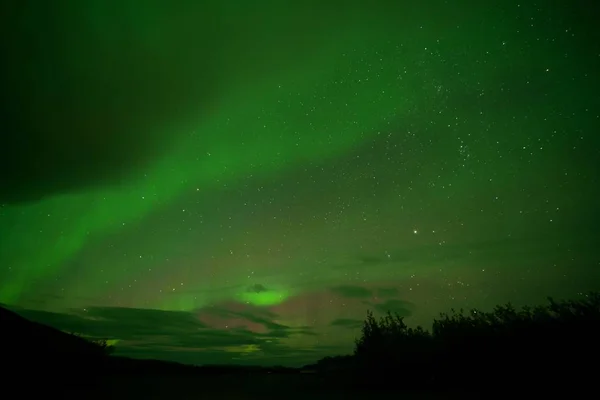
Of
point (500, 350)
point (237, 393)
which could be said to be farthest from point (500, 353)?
point (237, 393)

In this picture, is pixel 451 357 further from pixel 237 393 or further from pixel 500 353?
pixel 237 393

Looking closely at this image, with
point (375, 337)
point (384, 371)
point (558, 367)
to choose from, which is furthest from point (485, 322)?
point (375, 337)

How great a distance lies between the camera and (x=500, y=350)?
53.0 feet

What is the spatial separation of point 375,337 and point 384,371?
7.39 m

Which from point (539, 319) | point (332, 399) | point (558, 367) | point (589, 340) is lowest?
point (332, 399)

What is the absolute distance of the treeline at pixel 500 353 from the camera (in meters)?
12.8

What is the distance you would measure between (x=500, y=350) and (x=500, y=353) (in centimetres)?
20

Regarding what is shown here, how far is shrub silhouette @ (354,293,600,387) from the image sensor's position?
1299 centimetres

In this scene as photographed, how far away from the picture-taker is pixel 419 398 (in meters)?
13.4

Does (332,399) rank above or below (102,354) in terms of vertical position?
below

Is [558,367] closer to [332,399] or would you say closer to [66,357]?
[332,399]

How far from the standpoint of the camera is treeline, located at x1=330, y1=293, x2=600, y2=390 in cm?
1279

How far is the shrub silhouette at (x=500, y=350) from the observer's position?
13.0m

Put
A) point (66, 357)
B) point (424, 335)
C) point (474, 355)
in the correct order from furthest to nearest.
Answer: point (424, 335) < point (66, 357) < point (474, 355)
